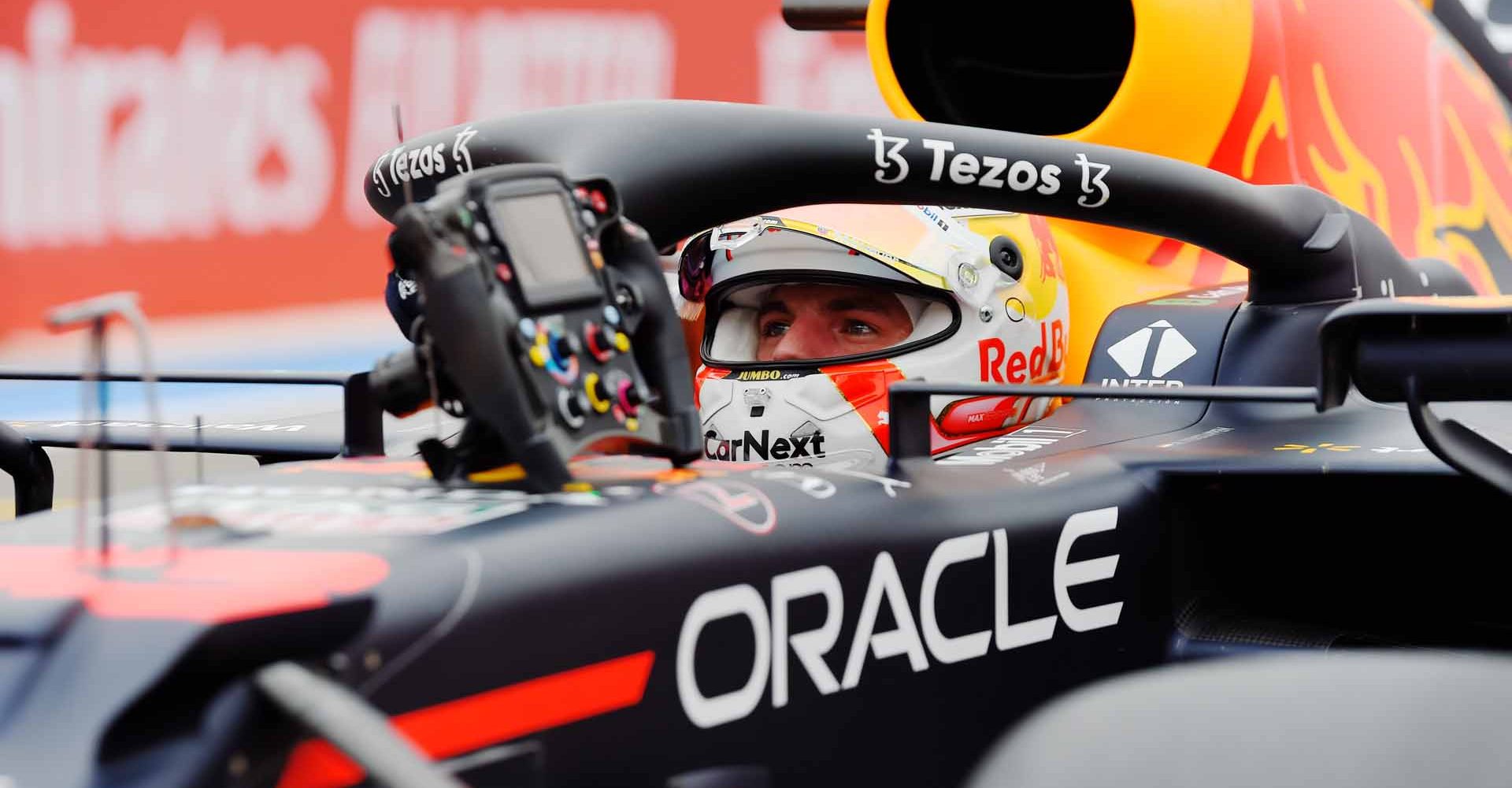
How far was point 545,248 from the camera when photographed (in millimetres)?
1710

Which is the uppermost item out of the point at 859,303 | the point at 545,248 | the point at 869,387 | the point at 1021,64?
the point at 1021,64

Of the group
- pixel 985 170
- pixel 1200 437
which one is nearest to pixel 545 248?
pixel 985 170

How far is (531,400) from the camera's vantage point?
5.39 feet

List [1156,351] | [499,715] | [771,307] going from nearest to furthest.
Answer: [499,715] < [1156,351] < [771,307]

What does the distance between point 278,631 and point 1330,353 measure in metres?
1.16

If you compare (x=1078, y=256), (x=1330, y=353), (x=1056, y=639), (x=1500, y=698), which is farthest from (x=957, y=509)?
(x=1078, y=256)

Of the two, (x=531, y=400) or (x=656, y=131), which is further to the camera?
(x=656, y=131)

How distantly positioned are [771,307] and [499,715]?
66.1 inches

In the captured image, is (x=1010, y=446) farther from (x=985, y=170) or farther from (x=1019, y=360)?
(x=985, y=170)

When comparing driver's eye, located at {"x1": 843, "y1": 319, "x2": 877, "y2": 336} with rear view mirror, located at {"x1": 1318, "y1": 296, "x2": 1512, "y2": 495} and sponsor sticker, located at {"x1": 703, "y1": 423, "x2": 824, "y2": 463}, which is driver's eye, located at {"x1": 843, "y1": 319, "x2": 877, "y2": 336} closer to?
sponsor sticker, located at {"x1": 703, "y1": 423, "x2": 824, "y2": 463}

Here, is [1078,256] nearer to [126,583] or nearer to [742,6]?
[126,583]

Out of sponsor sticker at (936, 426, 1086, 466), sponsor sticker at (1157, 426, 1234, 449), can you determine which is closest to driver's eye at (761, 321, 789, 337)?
sponsor sticker at (936, 426, 1086, 466)

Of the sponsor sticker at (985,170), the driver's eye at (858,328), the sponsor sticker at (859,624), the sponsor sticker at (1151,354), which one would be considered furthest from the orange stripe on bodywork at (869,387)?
the sponsor sticker at (859,624)

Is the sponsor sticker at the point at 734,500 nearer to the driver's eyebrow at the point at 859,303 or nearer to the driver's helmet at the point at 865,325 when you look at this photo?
the driver's helmet at the point at 865,325
